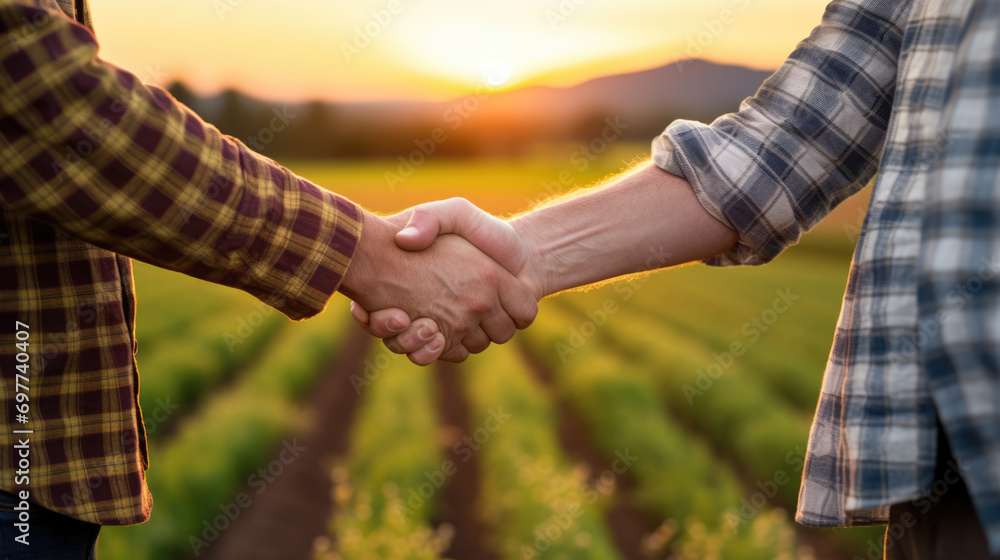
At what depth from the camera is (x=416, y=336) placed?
6.71 feet

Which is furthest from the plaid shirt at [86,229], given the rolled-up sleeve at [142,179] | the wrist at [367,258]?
the wrist at [367,258]

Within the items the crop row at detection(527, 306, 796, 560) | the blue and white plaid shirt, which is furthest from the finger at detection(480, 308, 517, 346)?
the crop row at detection(527, 306, 796, 560)

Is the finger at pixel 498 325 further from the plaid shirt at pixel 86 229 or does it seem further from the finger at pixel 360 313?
the plaid shirt at pixel 86 229

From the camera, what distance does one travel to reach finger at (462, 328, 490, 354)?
2.14 meters

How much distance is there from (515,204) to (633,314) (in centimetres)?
1887

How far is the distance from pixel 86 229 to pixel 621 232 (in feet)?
4.07

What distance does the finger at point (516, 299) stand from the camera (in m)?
2.09

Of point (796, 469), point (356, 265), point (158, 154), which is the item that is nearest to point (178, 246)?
point (158, 154)

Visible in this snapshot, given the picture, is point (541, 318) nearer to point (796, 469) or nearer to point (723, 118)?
point (796, 469)

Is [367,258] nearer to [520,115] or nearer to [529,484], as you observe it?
[529,484]

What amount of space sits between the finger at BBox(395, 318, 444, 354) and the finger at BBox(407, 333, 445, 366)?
0.01m

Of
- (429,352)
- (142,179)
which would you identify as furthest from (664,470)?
(142,179)

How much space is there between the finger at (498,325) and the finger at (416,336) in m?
0.17

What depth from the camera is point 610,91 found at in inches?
1115
